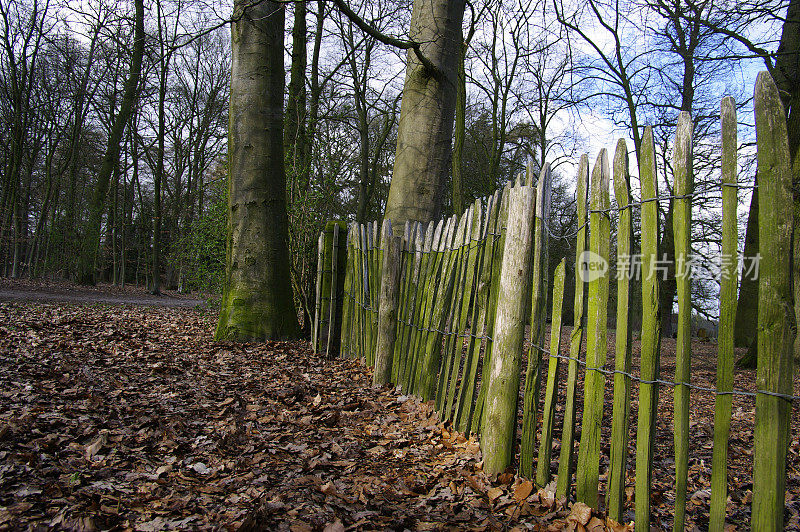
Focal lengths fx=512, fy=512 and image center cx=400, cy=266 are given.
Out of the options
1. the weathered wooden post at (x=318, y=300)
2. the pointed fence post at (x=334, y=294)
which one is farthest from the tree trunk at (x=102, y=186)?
the pointed fence post at (x=334, y=294)

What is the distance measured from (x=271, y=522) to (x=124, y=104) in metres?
18.3

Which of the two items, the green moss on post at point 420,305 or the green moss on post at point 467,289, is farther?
the green moss on post at point 420,305

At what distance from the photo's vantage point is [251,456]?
327cm

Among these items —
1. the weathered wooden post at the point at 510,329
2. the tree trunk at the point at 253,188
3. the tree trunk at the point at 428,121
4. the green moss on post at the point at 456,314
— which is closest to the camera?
the weathered wooden post at the point at 510,329

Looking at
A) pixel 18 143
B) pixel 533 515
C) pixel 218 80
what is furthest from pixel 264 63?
pixel 218 80

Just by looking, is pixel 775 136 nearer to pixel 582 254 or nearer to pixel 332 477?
pixel 582 254

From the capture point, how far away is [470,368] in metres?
3.35

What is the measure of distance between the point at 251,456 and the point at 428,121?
4290 mm

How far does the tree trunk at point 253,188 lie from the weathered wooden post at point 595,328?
5279 mm

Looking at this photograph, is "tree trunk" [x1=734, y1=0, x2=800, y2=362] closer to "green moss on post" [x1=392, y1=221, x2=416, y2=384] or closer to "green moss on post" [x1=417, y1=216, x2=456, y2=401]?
"green moss on post" [x1=392, y1=221, x2=416, y2=384]

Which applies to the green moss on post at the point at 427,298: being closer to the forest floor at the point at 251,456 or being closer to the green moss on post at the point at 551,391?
the forest floor at the point at 251,456

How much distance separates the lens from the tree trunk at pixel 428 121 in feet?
20.0

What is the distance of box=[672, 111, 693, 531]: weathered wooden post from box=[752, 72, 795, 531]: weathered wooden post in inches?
9.4

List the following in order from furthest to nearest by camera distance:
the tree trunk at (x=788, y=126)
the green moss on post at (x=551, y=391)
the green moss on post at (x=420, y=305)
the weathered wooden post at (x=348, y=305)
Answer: the tree trunk at (x=788, y=126)
the weathered wooden post at (x=348, y=305)
the green moss on post at (x=420, y=305)
the green moss on post at (x=551, y=391)
